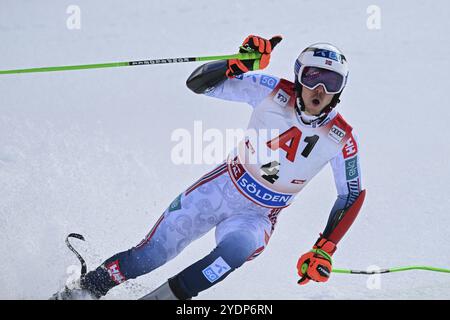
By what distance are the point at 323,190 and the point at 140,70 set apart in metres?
3.62

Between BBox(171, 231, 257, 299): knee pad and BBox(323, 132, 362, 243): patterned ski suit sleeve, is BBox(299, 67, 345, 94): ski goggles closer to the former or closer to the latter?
BBox(323, 132, 362, 243): patterned ski suit sleeve

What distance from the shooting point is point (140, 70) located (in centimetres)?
1024

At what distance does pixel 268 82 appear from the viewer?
4.77 meters

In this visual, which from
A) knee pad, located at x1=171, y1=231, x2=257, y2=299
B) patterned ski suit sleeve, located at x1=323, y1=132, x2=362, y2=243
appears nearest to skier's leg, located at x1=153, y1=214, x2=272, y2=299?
knee pad, located at x1=171, y1=231, x2=257, y2=299

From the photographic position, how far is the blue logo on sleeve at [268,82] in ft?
15.6

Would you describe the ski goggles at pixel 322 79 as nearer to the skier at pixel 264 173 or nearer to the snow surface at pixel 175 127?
the skier at pixel 264 173

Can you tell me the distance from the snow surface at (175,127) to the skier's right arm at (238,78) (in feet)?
4.64

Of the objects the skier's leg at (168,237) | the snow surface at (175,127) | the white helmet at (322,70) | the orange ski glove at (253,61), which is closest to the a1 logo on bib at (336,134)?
the white helmet at (322,70)

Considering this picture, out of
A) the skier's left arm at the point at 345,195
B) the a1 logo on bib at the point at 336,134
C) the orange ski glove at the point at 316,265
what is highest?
the a1 logo on bib at the point at 336,134

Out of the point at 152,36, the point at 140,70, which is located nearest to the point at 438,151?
the point at 140,70

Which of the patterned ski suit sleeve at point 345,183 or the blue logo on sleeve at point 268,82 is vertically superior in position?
the blue logo on sleeve at point 268,82

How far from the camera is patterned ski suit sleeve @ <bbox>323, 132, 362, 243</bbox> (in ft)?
15.6

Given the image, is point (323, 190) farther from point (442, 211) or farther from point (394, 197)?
point (442, 211)

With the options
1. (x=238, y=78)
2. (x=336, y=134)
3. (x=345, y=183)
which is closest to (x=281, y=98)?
(x=238, y=78)
